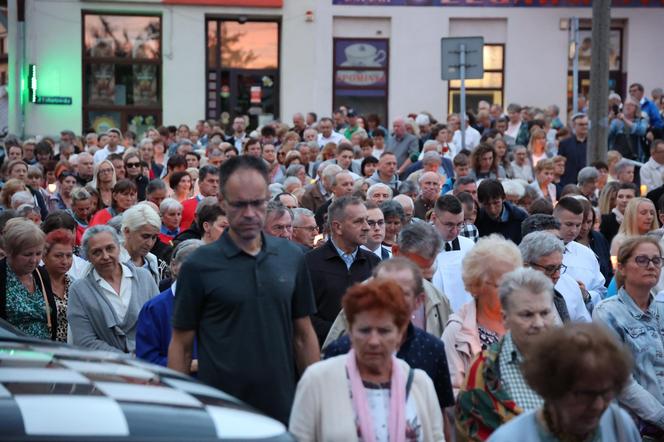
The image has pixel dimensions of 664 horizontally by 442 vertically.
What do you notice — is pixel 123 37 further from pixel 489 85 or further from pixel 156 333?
pixel 156 333

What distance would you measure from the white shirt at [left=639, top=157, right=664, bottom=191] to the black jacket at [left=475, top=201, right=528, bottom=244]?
5.55 metres

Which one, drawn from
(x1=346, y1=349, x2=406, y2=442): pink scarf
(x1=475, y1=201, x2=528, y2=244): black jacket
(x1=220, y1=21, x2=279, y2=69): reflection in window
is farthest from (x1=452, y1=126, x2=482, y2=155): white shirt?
(x1=346, y1=349, x2=406, y2=442): pink scarf

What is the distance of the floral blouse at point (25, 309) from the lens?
891cm

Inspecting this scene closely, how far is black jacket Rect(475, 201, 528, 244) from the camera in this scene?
1262 centimetres

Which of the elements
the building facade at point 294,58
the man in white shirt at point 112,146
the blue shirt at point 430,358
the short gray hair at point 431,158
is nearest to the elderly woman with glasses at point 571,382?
the blue shirt at point 430,358

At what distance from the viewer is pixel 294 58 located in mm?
33594

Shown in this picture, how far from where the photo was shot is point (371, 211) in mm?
10117

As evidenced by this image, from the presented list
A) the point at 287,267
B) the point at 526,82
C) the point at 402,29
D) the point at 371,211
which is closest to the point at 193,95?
the point at 402,29

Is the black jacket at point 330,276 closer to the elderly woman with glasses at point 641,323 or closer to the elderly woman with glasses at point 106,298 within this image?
the elderly woman with glasses at point 106,298

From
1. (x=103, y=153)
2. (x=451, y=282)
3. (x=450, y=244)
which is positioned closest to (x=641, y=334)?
(x=451, y=282)

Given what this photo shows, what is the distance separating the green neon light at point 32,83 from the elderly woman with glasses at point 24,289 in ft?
80.7

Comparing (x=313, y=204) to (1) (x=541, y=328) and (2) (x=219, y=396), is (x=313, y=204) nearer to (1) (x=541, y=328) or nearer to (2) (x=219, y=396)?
(1) (x=541, y=328)

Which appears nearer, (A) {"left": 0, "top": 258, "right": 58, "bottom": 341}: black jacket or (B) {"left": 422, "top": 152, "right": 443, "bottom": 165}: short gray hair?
(A) {"left": 0, "top": 258, "right": 58, "bottom": 341}: black jacket

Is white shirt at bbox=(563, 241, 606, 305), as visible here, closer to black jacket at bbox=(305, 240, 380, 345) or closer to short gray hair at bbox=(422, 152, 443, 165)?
black jacket at bbox=(305, 240, 380, 345)
